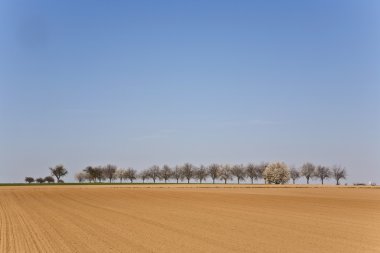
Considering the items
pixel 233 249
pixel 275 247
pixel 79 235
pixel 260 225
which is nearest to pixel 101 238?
pixel 79 235

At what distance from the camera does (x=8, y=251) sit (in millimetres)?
16828

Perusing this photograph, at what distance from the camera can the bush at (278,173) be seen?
176750 millimetres

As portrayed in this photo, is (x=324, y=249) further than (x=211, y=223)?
No

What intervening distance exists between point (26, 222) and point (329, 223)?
17261mm

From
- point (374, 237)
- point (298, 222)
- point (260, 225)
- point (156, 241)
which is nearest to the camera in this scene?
point (156, 241)

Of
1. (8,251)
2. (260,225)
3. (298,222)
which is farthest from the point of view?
(298,222)

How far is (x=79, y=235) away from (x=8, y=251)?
4510 millimetres

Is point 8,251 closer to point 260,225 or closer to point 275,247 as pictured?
point 275,247

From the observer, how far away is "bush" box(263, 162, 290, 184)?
580 feet

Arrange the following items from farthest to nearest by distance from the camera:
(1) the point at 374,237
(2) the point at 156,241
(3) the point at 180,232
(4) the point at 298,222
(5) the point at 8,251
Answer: (4) the point at 298,222 → (3) the point at 180,232 → (1) the point at 374,237 → (2) the point at 156,241 → (5) the point at 8,251

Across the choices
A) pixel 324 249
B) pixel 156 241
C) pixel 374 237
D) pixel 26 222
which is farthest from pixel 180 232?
pixel 26 222

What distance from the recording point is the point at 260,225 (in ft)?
82.2

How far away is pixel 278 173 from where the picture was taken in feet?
579

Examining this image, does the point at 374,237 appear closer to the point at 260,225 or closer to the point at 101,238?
the point at 260,225
